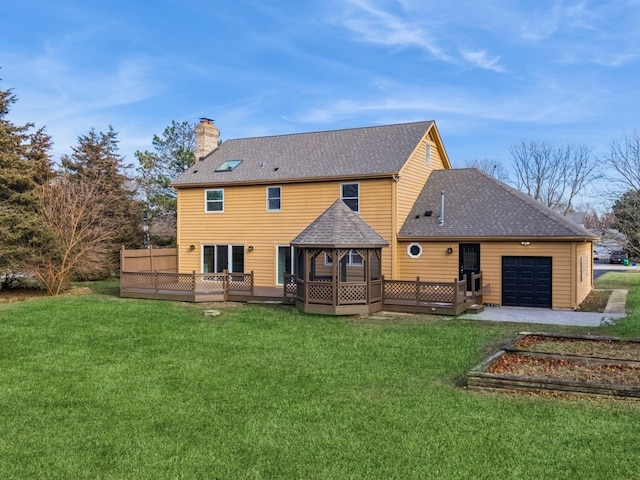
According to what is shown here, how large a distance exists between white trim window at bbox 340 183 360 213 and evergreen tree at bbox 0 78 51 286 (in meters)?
11.8

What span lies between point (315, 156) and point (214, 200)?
4834 millimetres

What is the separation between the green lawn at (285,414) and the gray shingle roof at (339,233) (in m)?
4.48

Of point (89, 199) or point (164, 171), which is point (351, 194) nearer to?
point (89, 199)

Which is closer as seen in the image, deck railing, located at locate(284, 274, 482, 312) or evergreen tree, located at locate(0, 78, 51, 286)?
deck railing, located at locate(284, 274, 482, 312)

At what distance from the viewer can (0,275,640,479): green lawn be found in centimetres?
498

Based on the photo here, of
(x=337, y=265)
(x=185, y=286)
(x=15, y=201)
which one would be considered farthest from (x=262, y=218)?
(x=15, y=201)

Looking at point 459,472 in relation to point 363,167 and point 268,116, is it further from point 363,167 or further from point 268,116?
point 268,116

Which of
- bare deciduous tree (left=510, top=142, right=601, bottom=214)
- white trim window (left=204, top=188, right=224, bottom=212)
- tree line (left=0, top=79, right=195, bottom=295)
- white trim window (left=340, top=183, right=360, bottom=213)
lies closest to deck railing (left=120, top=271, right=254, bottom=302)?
white trim window (left=204, top=188, right=224, bottom=212)

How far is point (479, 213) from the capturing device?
18047 mm

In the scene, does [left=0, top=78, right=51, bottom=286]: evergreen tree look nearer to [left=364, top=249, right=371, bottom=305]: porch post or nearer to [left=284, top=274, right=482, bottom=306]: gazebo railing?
[left=284, top=274, right=482, bottom=306]: gazebo railing

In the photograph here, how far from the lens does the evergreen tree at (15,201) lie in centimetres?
1939

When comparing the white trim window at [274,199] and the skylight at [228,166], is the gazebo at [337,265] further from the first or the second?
the skylight at [228,166]

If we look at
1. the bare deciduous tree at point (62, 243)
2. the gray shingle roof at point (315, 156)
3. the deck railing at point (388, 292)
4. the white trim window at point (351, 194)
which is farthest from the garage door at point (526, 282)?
the bare deciduous tree at point (62, 243)

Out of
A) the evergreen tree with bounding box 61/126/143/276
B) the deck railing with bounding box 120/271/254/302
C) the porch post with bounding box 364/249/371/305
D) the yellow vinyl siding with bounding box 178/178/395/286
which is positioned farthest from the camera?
the evergreen tree with bounding box 61/126/143/276
